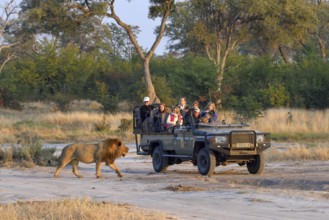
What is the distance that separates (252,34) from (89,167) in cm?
3260

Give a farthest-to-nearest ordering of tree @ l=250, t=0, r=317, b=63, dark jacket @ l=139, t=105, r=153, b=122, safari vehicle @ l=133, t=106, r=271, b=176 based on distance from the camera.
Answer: tree @ l=250, t=0, r=317, b=63 → dark jacket @ l=139, t=105, r=153, b=122 → safari vehicle @ l=133, t=106, r=271, b=176

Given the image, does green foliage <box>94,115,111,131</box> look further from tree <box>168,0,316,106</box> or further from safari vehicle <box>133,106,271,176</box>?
safari vehicle <box>133,106,271,176</box>

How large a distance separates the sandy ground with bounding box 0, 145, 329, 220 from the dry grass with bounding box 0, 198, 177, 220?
0.69 meters

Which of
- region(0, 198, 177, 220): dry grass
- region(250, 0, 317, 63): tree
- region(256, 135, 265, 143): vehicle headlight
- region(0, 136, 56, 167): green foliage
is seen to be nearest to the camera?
region(0, 198, 177, 220): dry grass

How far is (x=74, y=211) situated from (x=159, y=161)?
9.27m

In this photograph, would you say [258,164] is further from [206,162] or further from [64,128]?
[64,128]

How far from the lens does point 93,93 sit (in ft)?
188

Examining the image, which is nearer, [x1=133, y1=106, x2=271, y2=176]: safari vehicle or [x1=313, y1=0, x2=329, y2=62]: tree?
[x1=133, y1=106, x2=271, y2=176]: safari vehicle

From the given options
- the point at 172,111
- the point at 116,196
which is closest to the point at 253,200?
the point at 116,196

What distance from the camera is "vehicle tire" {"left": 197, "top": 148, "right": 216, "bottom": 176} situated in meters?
18.8

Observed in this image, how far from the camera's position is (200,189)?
52.1ft

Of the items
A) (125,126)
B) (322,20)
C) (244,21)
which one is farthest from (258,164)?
(322,20)

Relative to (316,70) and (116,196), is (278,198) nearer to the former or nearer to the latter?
(116,196)

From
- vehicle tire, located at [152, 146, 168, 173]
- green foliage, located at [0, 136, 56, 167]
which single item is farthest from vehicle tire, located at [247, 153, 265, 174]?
green foliage, located at [0, 136, 56, 167]
